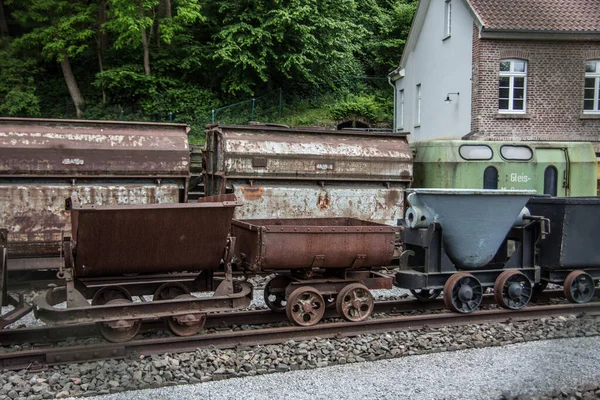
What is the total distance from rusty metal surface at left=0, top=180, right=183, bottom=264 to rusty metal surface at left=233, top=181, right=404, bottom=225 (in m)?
2.46

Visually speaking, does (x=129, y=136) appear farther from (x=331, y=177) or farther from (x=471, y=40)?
(x=471, y=40)

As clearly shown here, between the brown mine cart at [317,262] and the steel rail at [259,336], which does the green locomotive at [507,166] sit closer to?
the steel rail at [259,336]

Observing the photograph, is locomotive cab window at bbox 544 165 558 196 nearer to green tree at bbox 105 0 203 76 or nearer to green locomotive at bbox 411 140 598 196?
green locomotive at bbox 411 140 598 196

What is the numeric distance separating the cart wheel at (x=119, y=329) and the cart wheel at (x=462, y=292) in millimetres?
4615

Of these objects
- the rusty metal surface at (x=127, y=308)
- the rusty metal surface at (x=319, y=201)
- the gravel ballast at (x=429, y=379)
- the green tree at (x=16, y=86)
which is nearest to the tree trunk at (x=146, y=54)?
the green tree at (x=16, y=86)

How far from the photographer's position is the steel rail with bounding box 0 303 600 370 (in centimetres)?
675

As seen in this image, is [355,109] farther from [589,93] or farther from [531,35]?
[589,93]

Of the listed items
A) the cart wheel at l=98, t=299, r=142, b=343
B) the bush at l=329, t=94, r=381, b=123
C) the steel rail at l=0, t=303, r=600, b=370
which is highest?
the bush at l=329, t=94, r=381, b=123

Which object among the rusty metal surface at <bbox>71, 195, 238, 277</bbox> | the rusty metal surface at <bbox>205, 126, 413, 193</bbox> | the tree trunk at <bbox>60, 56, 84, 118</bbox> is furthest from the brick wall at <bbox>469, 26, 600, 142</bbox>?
the tree trunk at <bbox>60, 56, 84, 118</bbox>

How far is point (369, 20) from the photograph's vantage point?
34.5 metres

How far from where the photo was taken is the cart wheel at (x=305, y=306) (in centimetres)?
806

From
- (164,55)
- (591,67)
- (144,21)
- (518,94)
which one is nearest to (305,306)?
(518,94)

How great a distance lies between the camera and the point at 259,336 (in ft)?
25.1

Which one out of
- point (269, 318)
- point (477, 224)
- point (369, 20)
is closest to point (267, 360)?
point (269, 318)
